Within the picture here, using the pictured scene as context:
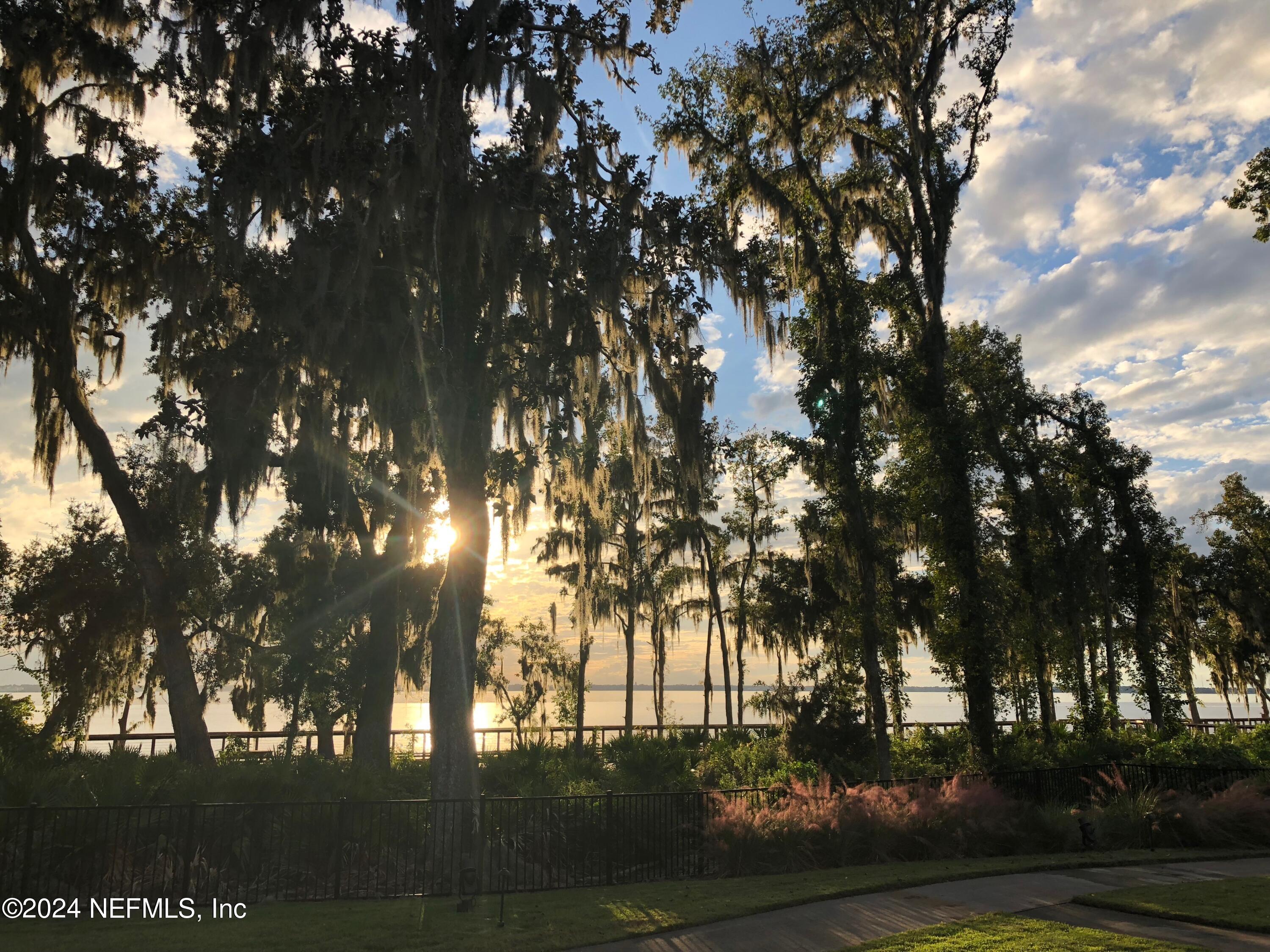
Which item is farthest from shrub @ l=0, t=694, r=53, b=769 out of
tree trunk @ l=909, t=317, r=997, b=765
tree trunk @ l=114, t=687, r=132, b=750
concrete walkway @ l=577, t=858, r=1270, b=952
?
tree trunk @ l=909, t=317, r=997, b=765

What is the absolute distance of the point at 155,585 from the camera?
51.5 ft

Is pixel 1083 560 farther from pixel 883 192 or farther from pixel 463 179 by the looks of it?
pixel 463 179

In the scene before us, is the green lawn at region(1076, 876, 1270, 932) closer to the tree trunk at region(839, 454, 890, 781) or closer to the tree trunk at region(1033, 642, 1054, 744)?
the tree trunk at region(839, 454, 890, 781)

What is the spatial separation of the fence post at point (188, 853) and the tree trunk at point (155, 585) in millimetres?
6330

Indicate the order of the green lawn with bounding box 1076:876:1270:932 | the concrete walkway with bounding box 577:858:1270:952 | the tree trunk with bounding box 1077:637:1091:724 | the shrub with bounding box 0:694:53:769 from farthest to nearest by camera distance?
the tree trunk with bounding box 1077:637:1091:724, the shrub with bounding box 0:694:53:769, the green lawn with bounding box 1076:876:1270:932, the concrete walkway with bounding box 577:858:1270:952

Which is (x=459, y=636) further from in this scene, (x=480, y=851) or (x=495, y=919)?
(x=495, y=919)

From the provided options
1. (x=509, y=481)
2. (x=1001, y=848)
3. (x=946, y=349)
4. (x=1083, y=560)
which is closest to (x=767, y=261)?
(x=946, y=349)

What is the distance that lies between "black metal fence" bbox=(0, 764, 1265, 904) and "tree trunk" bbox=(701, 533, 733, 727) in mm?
19576

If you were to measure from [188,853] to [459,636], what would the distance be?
4.57 m

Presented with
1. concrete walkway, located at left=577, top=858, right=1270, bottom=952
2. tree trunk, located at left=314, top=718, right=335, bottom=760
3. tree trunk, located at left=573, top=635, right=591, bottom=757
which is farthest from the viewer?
tree trunk, located at left=573, top=635, right=591, bottom=757

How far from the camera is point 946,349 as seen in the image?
2072 cm

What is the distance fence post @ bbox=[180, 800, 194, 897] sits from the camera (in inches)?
351

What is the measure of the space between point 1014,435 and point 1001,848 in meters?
18.4

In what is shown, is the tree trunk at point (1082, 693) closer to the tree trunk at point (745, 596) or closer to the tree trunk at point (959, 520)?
the tree trunk at point (959, 520)
